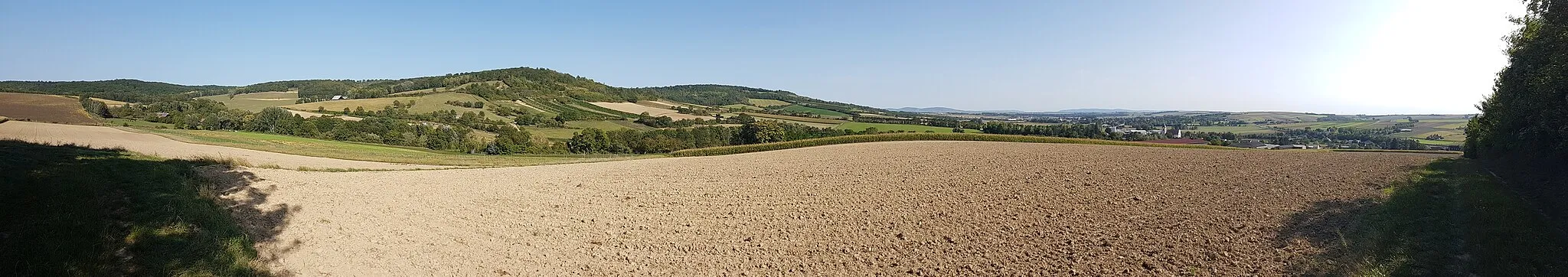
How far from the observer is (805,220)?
15.1 meters

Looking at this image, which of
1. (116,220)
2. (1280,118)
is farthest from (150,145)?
(1280,118)

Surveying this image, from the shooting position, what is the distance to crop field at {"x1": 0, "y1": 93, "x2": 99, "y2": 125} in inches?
1287

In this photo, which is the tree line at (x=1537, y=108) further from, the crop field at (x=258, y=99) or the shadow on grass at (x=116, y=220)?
the crop field at (x=258, y=99)

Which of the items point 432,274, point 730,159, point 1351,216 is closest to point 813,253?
point 432,274

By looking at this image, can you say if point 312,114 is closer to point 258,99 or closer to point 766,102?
point 258,99

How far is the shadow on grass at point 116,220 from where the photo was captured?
7.62 meters

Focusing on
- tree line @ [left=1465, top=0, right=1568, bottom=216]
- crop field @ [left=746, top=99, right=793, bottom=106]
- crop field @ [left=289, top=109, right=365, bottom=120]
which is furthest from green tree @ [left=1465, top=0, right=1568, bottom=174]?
crop field @ [left=746, top=99, right=793, bottom=106]

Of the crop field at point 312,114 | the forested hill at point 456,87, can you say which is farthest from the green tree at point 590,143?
the forested hill at point 456,87

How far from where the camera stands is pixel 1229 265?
33.4ft

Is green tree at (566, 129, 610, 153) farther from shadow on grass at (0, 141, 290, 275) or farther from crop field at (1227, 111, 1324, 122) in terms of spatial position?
crop field at (1227, 111, 1324, 122)

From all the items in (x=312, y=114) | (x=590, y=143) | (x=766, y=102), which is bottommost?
(x=590, y=143)

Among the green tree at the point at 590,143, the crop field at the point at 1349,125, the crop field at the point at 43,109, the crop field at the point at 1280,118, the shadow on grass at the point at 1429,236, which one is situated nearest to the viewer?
the shadow on grass at the point at 1429,236

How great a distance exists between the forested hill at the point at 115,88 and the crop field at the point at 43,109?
27931 mm

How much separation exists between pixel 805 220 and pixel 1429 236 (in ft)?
40.4
